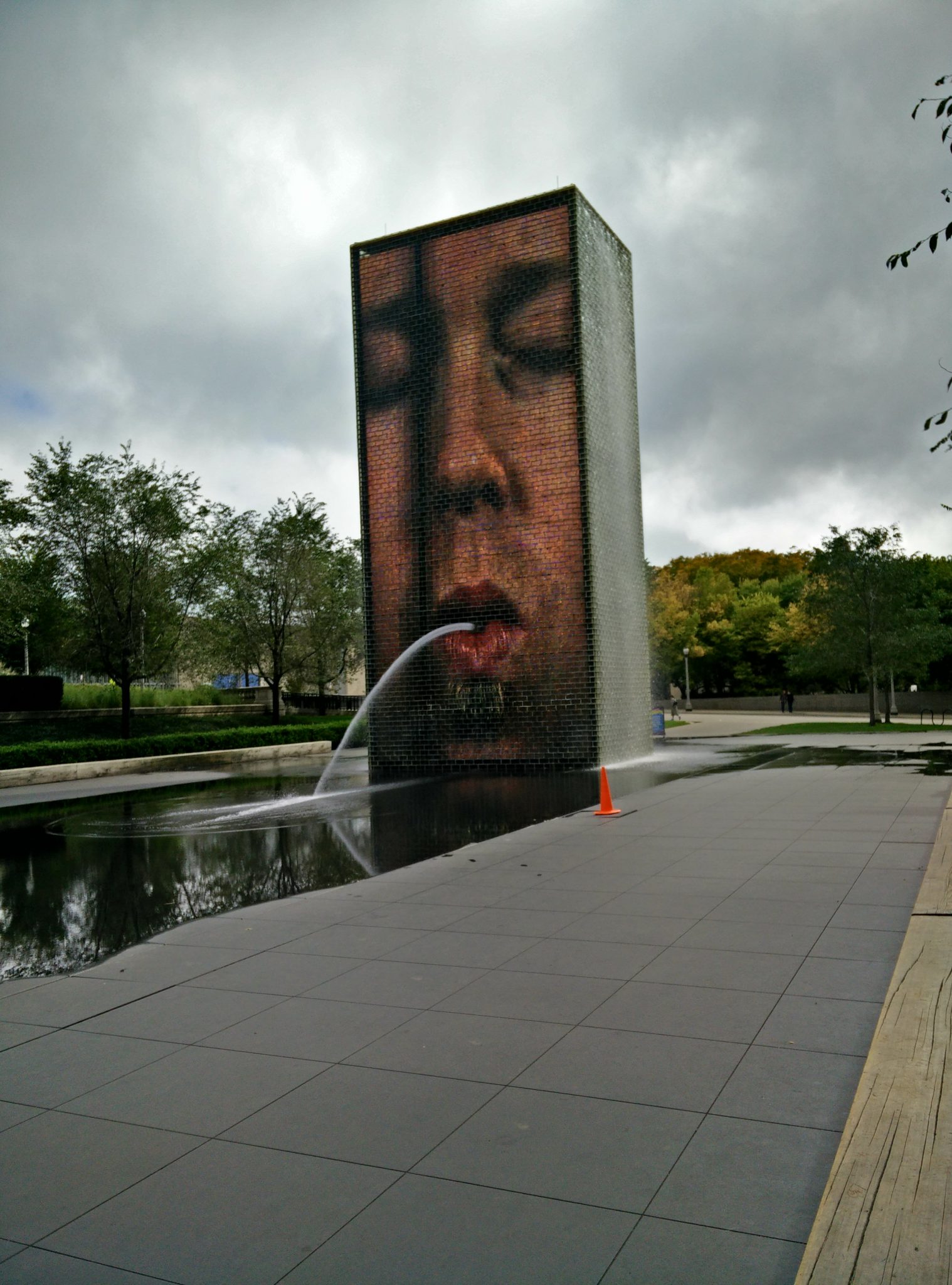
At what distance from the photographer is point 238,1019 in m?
4.80

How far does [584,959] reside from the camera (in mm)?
5617

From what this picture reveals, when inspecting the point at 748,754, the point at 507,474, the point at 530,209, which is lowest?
the point at 748,754

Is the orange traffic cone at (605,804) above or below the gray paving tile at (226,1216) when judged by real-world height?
above

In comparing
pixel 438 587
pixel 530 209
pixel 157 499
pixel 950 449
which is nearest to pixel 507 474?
pixel 438 587

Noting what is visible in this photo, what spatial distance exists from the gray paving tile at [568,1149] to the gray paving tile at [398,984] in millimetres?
1354

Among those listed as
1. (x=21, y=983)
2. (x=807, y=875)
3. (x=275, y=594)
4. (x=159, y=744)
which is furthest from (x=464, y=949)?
(x=275, y=594)

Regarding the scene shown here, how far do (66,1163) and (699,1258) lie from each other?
208cm

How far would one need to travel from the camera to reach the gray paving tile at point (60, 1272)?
8.86 ft

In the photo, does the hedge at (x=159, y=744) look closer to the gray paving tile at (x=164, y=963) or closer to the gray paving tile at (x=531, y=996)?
the gray paving tile at (x=164, y=963)

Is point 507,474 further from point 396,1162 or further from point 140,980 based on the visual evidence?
point 396,1162

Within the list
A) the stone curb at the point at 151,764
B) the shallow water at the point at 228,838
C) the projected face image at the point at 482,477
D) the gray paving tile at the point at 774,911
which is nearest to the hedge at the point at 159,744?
the stone curb at the point at 151,764

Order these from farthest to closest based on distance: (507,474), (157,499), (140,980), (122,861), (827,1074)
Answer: (157,499) < (507,474) < (122,861) < (140,980) < (827,1074)

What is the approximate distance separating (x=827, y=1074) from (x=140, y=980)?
3662 mm

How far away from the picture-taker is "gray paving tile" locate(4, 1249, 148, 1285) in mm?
2699
